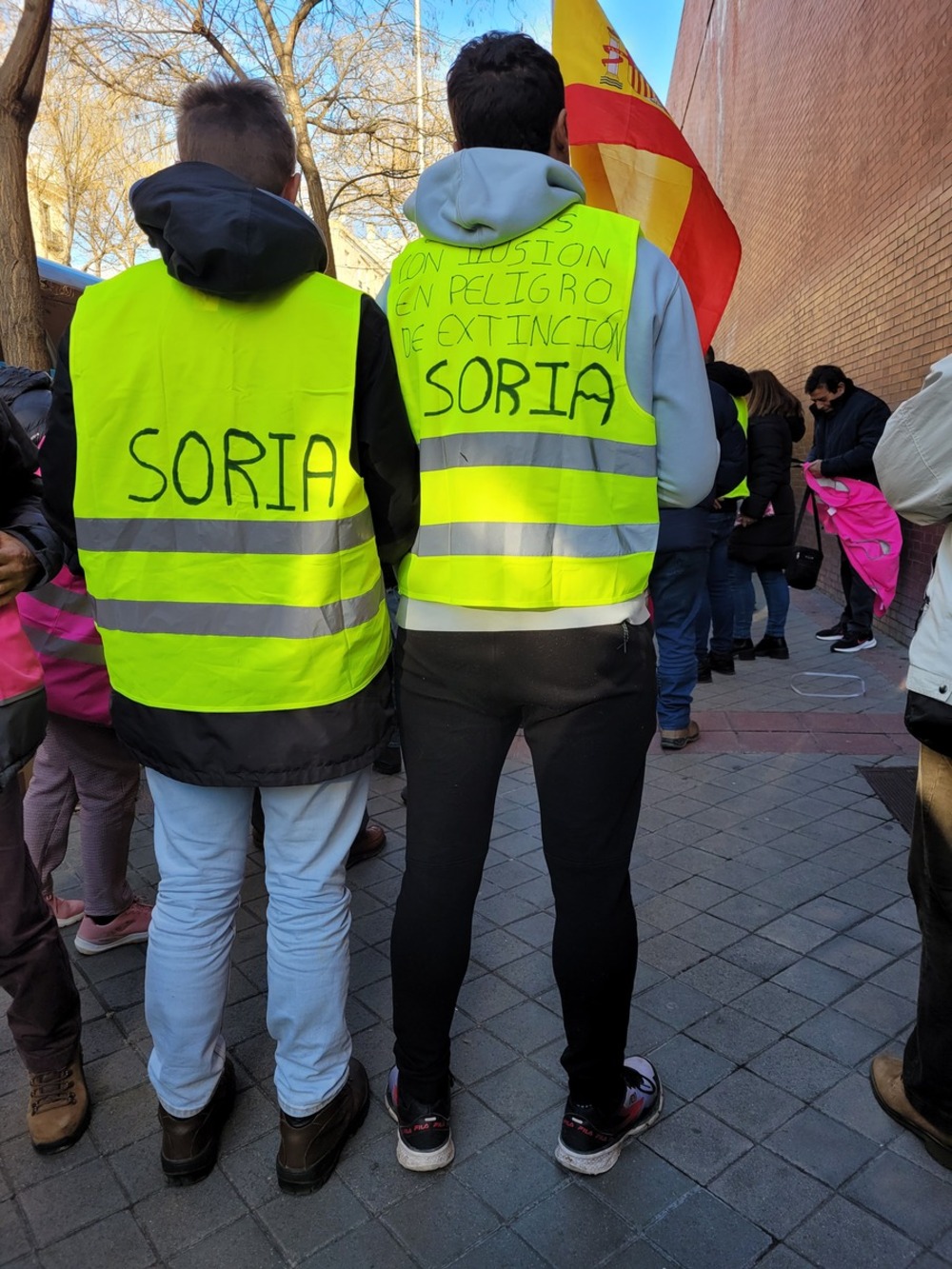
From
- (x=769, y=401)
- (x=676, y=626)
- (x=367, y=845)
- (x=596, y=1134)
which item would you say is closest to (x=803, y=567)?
(x=769, y=401)

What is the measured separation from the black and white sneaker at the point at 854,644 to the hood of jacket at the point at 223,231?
6.38m

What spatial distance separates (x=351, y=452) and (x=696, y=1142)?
1728 millimetres

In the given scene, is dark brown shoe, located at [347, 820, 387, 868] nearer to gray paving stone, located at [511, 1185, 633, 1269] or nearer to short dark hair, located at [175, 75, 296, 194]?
gray paving stone, located at [511, 1185, 633, 1269]

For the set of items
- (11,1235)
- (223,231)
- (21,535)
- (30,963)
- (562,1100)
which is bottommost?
(11,1235)

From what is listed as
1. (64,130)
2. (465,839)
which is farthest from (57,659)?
(64,130)

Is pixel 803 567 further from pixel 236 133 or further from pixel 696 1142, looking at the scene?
pixel 236 133

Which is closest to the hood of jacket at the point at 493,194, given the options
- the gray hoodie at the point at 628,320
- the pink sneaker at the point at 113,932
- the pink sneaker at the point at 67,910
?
the gray hoodie at the point at 628,320

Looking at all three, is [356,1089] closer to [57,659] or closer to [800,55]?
[57,659]

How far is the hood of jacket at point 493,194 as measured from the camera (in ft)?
5.79

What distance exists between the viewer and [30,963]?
2.18m

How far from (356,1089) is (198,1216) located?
428 millimetres

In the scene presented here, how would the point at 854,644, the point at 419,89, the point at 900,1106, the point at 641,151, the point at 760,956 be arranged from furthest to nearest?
1. the point at 419,89
2. the point at 854,644
3. the point at 641,151
4. the point at 760,956
5. the point at 900,1106

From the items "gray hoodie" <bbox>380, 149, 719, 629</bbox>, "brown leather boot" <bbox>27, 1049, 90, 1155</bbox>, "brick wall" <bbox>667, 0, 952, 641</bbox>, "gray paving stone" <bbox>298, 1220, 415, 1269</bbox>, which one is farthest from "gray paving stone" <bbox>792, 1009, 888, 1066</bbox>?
"brick wall" <bbox>667, 0, 952, 641</bbox>

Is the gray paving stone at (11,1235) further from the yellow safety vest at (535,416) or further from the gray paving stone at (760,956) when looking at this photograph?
the gray paving stone at (760,956)
